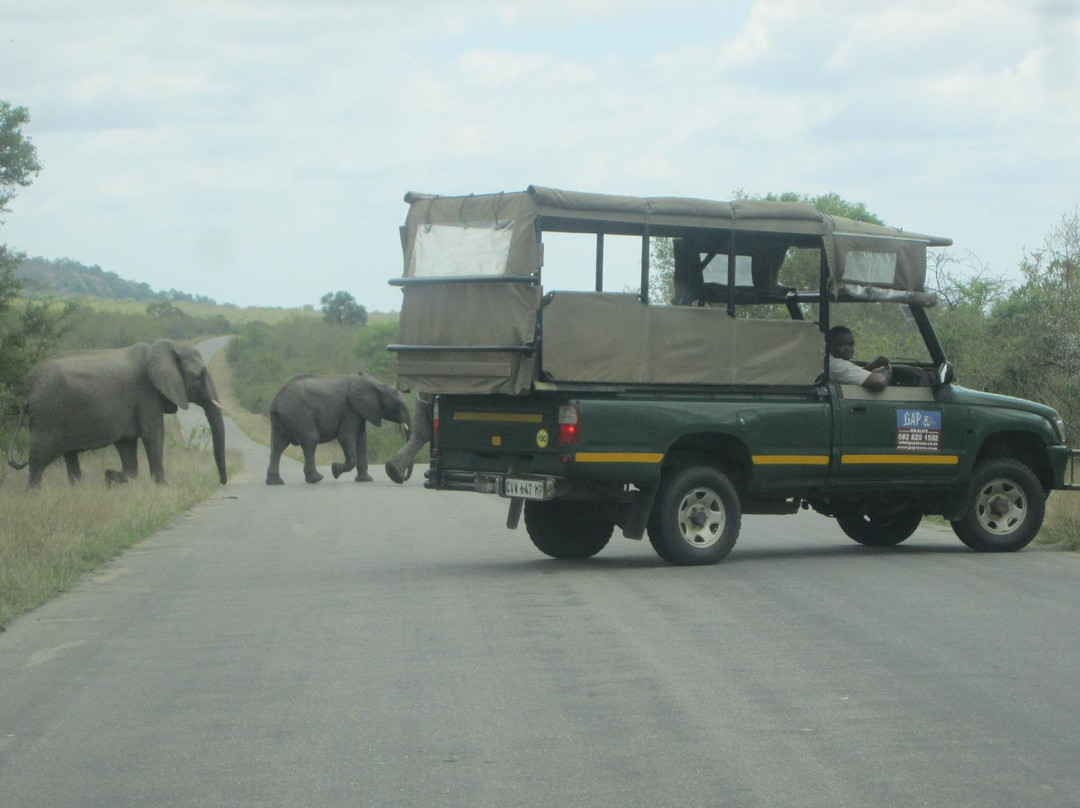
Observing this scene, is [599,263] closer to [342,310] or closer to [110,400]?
[110,400]

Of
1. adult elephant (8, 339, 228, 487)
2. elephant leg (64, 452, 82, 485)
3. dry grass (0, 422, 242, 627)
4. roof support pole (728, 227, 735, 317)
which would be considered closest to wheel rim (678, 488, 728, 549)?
roof support pole (728, 227, 735, 317)

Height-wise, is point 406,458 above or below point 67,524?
above

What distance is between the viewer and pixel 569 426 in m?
11.9

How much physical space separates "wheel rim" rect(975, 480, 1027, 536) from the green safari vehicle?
0.02 meters

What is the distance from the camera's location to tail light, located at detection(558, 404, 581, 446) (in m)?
11.8

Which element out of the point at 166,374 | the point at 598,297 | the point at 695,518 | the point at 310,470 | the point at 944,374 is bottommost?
the point at 310,470

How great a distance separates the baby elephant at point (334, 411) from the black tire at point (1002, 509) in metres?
15.7

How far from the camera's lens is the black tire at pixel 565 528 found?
13266mm

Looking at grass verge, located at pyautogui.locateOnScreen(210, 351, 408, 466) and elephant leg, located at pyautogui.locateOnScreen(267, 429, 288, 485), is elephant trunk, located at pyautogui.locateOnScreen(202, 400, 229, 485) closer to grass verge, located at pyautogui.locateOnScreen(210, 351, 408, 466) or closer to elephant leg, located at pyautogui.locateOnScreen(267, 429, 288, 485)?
elephant leg, located at pyautogui.locateOnScreen(267, 429, 288, 485)

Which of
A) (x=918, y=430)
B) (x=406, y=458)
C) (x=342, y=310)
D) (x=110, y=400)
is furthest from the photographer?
(x=342, y=310)

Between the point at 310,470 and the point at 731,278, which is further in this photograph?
the point at 310,470

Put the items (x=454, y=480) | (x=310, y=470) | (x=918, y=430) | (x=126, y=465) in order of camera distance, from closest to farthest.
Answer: (x=454, y=480) < (x=918, y=430) < (x=126, y=465) < (x=310, y=470)

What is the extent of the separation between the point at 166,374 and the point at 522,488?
37.1 ft

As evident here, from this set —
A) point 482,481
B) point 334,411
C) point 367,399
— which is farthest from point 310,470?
point 482,481
